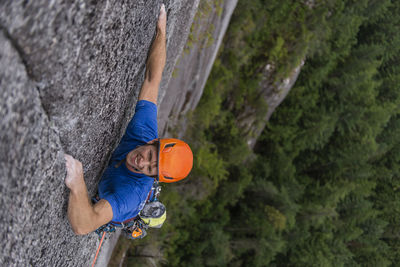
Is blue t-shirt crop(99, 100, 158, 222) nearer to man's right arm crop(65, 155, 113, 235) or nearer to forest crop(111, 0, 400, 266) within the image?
man's right arm crop(65, 155, 113, 235)

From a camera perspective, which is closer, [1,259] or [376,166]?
[1,259]

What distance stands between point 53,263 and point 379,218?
67.4ft

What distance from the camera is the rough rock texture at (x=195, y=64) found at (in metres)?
6.72

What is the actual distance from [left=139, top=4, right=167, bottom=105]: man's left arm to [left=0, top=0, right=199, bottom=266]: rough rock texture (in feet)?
1.37

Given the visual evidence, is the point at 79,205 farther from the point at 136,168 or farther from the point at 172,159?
the point at 172,159

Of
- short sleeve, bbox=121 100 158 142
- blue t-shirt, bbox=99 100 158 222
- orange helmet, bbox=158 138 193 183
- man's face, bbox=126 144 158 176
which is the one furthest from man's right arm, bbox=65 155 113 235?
short sleeve, bbox=121 100 158 142

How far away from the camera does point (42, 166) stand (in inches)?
74.2

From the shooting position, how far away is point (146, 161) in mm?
2793

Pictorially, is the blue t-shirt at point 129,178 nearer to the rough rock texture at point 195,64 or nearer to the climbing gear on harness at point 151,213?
the climbing gear on harness at point 151,213

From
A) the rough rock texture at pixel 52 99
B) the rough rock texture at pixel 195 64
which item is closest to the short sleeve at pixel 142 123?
the rough rock texture at pixel 52 99

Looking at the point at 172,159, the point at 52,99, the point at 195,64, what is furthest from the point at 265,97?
the point at 52,99

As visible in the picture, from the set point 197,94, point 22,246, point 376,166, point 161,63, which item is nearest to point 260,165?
point 197,94

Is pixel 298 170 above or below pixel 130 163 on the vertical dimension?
below

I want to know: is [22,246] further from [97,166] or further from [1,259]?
[97,166]
